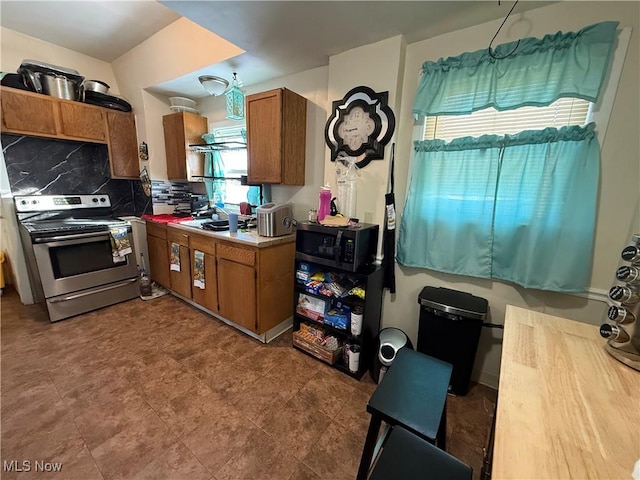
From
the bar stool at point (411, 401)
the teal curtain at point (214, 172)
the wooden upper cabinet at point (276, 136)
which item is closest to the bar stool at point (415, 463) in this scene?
the bar stool at point (411, 401)

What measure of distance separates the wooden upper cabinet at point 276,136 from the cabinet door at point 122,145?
182 centimetres

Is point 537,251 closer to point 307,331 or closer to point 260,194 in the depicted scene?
point 307,331

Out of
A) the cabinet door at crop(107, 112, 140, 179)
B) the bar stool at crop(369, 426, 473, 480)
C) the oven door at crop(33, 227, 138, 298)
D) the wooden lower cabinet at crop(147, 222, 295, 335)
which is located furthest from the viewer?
the cabinet door at crop(107, 112, 140, 179)

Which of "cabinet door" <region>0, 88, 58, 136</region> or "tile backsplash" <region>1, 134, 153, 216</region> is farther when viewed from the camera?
"tile backsplash" <region>1, 134, 153, 216</region>

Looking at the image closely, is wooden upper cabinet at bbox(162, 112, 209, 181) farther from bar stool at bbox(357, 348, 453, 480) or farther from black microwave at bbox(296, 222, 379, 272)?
bar stool at bbox(357, 348, 453, 480)

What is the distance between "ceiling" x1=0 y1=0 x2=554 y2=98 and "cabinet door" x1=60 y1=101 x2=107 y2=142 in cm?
65

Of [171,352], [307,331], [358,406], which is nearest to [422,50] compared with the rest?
[307,331]

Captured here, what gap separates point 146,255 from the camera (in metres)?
3.28

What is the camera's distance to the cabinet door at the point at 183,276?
8.55ft

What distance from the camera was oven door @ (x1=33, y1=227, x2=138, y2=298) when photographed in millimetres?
2279

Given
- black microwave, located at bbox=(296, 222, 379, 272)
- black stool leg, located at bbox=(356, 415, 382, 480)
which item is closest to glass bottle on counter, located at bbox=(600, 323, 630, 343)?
black stool leg, located at bbox=(356, 415, 382, 480)

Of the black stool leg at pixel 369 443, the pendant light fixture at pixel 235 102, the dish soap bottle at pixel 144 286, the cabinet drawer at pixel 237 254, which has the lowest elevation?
the dish soap bottle at pixel 144 286

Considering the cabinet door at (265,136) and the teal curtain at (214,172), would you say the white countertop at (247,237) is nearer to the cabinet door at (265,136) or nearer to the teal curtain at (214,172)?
the cabinet door at (265,136)

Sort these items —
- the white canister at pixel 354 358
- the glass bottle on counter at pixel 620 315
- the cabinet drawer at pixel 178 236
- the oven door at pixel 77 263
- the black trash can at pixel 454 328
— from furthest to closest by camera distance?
the cabinet drawer at pixel 178 236, the oven door at pixel 77 263, the white canister at pixel 354 358, the black trash can at pixel 454 328, the glass bottle on counter at pixel 620 315
